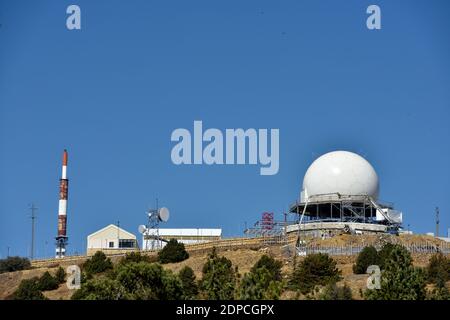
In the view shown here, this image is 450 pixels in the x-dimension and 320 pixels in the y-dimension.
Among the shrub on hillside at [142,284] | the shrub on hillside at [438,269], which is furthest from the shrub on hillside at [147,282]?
the shrub on hillside at [438,269]

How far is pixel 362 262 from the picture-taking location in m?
64.4

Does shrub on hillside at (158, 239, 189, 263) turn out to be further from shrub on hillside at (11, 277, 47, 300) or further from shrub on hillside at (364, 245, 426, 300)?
shrub on hillside at (364, 245, 426, 300)

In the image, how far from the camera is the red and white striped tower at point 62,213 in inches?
3853

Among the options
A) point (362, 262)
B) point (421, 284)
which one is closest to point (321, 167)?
point (362, 262)

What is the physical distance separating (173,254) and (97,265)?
6233 mm

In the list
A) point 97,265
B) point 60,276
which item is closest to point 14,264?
point 60,276

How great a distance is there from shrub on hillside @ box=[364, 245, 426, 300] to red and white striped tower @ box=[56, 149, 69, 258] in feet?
179

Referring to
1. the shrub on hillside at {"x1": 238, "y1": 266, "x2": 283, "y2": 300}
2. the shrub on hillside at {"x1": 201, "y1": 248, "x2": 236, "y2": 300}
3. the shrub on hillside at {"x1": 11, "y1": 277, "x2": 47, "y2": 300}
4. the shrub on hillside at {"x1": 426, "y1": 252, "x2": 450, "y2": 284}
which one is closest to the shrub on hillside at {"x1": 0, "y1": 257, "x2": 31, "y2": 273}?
the shrub on hillside at {"x1": 11, "y1": 277, "x2": 47, "y2": 300}

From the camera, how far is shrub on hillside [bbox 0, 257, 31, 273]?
81.2m

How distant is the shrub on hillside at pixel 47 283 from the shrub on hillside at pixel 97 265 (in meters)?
2.96

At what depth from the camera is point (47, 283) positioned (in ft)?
226

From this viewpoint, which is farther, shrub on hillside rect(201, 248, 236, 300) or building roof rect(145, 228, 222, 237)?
building roof rect(145, 228, 222, 237)
